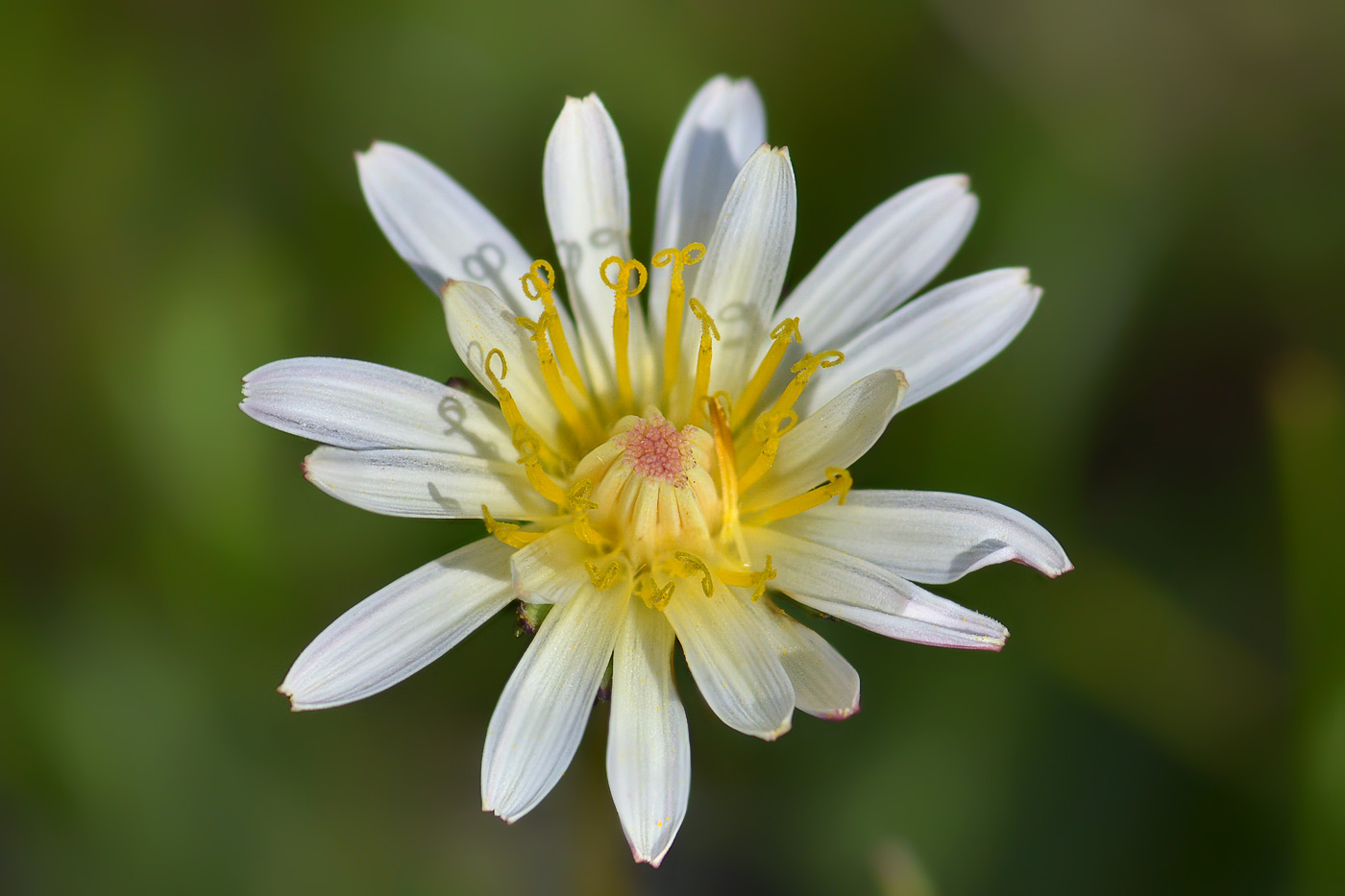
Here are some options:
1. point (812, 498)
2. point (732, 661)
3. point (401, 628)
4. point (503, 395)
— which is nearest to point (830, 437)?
point (812, 498)

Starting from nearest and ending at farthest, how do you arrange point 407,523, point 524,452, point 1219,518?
1. point 524,452
2. point 407,523
3. point 1219,518

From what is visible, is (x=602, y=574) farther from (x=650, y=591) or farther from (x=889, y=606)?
(x=889, y=606)

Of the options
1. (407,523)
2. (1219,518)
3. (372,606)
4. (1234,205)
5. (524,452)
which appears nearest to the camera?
(372,606)

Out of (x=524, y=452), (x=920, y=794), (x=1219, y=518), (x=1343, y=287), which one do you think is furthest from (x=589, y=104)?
A: (x=1343, y=287)

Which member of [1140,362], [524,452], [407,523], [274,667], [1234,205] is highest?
[1234,205]

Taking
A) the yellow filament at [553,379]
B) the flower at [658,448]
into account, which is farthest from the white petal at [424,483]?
the yellow filament at [553,379]

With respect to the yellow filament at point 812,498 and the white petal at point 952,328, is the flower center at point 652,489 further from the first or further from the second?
the white petal at point 952,328

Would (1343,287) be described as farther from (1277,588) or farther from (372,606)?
(372,606)
